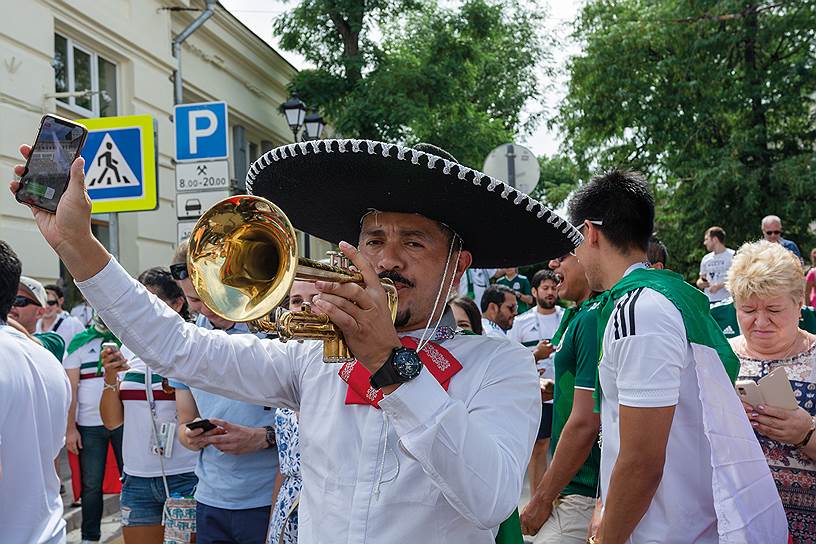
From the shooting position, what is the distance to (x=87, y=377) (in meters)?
6.68

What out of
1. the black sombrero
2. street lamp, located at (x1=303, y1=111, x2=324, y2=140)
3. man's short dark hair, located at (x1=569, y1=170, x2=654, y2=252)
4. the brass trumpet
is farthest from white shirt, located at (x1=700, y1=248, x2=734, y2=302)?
the brass trumpet

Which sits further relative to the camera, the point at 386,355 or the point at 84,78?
the point at 84,78

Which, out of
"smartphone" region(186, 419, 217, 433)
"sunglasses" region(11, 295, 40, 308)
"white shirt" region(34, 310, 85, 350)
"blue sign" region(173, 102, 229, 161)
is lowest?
"smartphone" region(186, 419, 217, 433)

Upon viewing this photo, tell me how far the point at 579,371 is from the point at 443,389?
2.02 metres

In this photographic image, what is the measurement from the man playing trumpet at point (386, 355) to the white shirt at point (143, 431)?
247 centimetres

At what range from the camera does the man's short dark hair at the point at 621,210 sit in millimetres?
3195

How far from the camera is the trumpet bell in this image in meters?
1.94

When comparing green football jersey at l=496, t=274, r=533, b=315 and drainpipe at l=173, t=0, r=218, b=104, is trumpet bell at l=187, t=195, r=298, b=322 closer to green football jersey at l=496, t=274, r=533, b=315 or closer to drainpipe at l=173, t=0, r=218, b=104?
green football jersey at l=496, t=274, r=533, b=315

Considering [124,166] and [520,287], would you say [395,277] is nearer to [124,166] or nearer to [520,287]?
[124,166]

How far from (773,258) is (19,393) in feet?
9.99

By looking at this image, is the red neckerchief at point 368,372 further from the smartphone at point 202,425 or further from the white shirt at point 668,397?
the smartphone at point 202,425

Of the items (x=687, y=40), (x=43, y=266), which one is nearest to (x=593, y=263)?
(x=43, y=266)

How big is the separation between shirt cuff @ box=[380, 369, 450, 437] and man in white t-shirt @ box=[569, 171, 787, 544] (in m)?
1.07

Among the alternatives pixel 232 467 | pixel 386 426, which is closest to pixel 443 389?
pixel 386 426
